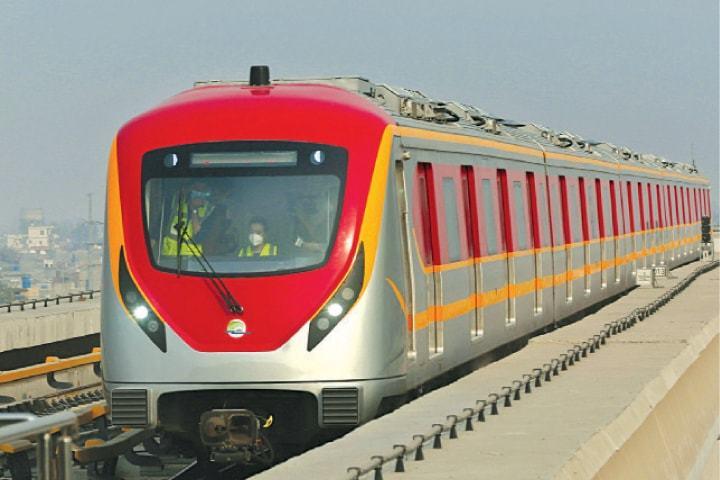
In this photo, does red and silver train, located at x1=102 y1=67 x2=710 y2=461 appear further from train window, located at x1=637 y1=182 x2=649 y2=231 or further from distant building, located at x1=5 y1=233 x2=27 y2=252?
distant building, located at x1=5 y1=233 x2=27 y2=252

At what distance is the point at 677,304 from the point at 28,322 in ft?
35.9

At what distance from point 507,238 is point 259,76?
567cm

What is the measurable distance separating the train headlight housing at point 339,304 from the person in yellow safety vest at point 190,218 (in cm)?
115

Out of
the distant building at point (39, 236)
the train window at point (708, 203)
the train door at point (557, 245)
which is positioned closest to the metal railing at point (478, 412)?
A: the train door at point (557, 245)

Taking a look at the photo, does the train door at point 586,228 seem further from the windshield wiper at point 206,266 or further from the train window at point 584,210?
→ the windshield wiper at point 206,266

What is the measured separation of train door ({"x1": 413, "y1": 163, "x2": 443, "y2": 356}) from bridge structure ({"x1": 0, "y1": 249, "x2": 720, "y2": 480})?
55cm

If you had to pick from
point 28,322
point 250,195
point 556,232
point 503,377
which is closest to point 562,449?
point 250,195

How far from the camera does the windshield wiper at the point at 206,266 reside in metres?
14.8

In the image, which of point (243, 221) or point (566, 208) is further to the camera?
point (566, 208)

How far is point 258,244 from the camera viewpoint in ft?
49.5

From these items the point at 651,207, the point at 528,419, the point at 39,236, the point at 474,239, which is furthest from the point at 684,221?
the point at 39,236

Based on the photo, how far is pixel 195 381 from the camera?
14672 millimetres

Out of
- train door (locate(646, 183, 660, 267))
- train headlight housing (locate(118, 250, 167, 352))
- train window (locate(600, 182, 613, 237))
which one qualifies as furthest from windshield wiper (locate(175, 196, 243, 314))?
train door (locate(646, 183, 660, 267))

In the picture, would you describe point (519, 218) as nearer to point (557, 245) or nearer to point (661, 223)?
point (557, 245)
